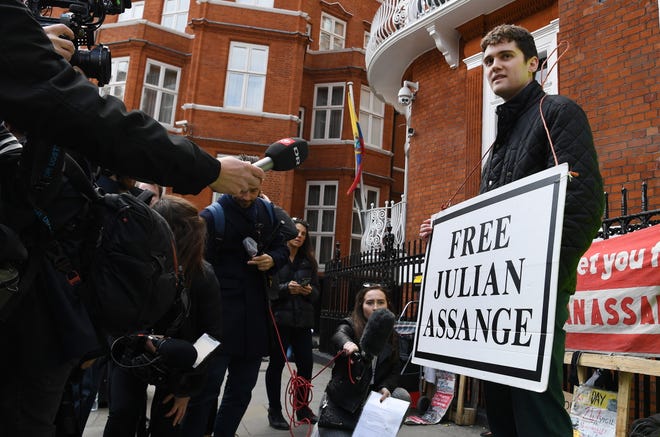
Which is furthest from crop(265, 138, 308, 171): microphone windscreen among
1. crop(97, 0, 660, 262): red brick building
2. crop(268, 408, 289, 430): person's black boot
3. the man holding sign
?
crop(97, 0, 660, 262): red brick building

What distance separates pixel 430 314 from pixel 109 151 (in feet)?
5.97

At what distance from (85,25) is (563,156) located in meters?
2.25

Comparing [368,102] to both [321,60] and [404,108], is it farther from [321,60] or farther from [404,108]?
[404,108]

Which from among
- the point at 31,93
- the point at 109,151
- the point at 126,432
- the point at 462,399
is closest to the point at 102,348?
the point at 109,151

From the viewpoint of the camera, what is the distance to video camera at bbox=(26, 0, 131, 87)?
1979 mm

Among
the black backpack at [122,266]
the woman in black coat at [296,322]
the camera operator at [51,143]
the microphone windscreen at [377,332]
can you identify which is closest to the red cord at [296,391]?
the woman in black coat at [296,322]

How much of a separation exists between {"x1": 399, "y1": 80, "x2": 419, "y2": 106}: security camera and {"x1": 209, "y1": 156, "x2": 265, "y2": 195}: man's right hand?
29.9ft

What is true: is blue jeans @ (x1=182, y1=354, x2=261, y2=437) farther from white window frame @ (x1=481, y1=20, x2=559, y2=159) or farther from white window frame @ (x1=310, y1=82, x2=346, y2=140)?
white window frame @ (x1=310, y1=82, x2=346, y2=140)

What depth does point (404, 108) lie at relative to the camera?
12117mm

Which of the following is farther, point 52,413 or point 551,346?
point 551,346

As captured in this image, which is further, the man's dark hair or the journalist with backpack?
the journalist with backpack

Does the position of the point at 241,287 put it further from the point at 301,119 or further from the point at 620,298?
the point at 301,119

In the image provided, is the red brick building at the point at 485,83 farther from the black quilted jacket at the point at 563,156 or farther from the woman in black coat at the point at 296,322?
the woman in black coat at the point at 296,322

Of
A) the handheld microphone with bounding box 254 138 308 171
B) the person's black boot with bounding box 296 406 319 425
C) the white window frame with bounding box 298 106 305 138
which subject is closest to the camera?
the handheld microphone with bounding box 254 138 308 171
